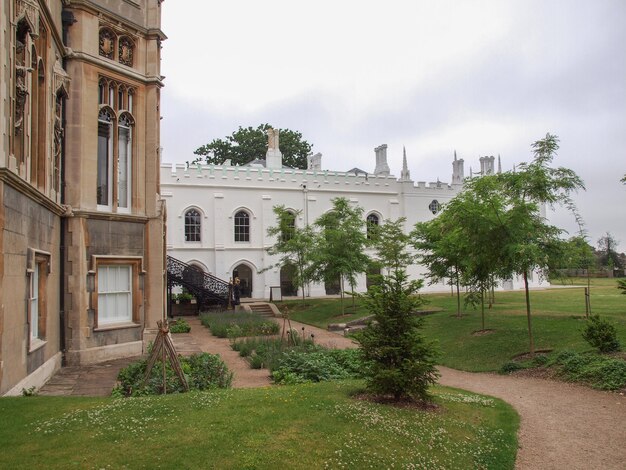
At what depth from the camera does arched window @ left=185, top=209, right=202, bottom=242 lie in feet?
113

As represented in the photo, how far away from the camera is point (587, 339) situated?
13.4 meters

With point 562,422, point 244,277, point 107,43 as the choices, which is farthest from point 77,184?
point 244,277

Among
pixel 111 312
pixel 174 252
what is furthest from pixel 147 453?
pixel 174 252

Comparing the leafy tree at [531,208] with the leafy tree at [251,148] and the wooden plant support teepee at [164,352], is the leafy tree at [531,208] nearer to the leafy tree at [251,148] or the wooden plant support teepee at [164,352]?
the wooden plant support teepee at [164,352]

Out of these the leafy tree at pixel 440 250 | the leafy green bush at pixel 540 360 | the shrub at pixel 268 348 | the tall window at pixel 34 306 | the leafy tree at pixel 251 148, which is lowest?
the leafy green bush at pixel 540 360

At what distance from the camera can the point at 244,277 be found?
36.4 meters

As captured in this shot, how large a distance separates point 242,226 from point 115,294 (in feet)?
70.4

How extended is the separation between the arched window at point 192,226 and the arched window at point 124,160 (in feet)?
63.0

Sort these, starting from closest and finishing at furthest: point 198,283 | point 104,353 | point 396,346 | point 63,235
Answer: point 396,346
point 63,235
point 104,353
point 198,283

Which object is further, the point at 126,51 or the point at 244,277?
the point at 244,277

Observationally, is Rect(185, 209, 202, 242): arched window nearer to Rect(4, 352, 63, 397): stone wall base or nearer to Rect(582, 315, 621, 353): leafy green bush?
Rect(4, 352, 63, 397): stone wall base

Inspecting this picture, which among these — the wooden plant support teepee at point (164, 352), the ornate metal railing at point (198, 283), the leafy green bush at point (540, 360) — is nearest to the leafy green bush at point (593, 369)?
the leafy green bush at point (540, 360)

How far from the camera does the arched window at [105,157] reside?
1455 centimetres

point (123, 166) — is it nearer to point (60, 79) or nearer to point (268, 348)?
point (60, 79)
